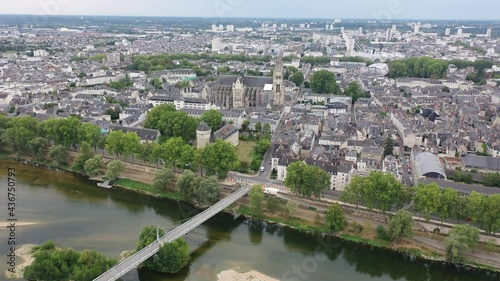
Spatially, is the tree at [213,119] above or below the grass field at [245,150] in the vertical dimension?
above

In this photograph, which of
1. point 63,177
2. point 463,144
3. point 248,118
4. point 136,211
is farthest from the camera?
point 248,118

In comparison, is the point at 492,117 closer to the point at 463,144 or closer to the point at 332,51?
the point at 463,144

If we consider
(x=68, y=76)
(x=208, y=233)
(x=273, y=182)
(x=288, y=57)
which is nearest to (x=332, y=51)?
(x=288, y=57)

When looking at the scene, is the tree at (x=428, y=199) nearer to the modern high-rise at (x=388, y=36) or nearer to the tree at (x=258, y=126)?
the tree at (x=258, y=126)

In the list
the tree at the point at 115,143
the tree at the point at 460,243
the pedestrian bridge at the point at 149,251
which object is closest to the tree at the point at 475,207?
the tree at the point at 460,243

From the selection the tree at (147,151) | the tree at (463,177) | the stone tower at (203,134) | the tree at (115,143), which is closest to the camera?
the tree at (463,177)

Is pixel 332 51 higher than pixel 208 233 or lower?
higher
